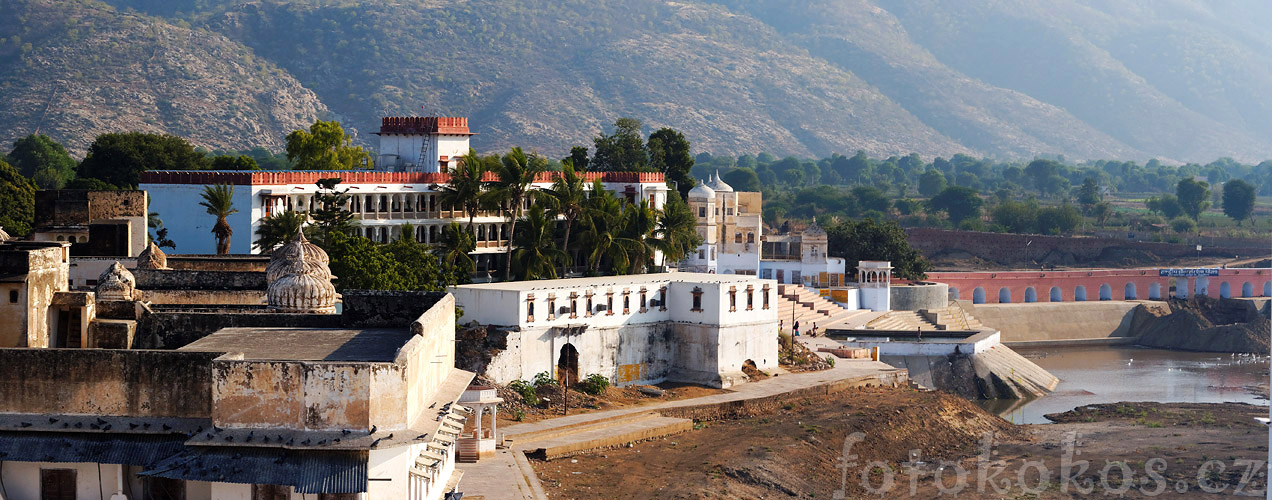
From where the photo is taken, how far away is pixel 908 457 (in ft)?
134

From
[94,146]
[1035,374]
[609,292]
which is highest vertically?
[94,146]

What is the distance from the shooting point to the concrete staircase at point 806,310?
6031 cm

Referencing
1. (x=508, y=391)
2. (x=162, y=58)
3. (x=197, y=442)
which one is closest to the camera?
(x=197, y=442)

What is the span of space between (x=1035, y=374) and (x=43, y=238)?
3838 centimetres

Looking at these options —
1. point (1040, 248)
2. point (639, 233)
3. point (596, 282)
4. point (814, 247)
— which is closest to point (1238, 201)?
point (1040, 248)

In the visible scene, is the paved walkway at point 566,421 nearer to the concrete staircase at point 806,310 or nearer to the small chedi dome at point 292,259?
the concrete staircase at point 806,310

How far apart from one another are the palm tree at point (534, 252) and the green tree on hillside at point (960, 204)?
282ft

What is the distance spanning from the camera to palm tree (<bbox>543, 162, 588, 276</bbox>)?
52656 millimetres

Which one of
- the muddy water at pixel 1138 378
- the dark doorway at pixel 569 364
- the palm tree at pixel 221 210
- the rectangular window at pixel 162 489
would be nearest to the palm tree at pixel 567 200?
the dark doorway at pixel 569 364

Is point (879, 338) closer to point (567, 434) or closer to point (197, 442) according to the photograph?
point (567, 434)

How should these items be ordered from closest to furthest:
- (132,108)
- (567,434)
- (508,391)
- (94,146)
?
(567,434) → (508,391) → (94,146) → (132,108)

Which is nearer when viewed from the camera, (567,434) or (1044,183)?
Result: (567,434)

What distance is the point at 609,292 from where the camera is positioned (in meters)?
43.8

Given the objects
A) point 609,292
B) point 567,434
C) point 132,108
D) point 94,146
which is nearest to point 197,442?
point 567,434
